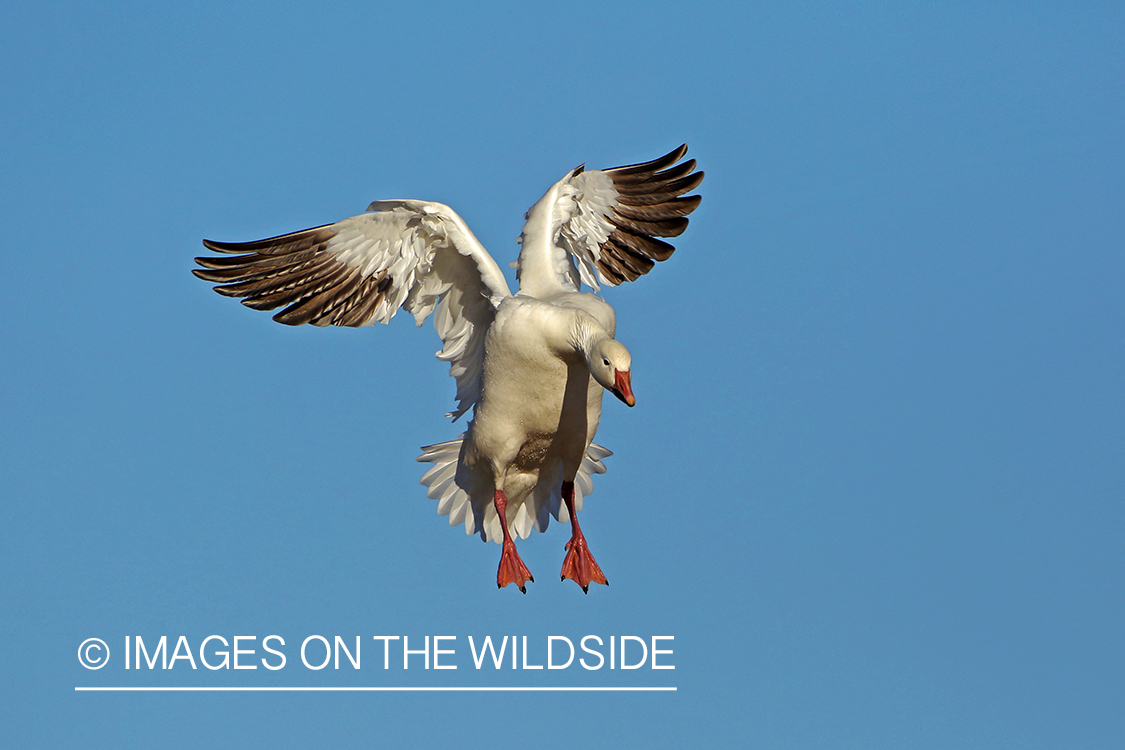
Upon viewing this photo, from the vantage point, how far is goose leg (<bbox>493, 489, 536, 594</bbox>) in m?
10.8

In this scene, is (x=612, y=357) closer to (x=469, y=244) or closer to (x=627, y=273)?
(x=469, y=244)

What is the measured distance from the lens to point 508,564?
10922 millimetres

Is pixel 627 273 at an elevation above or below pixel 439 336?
above

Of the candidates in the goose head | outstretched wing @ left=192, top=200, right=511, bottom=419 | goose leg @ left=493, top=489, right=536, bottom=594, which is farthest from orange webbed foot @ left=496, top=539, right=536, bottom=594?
the goose head

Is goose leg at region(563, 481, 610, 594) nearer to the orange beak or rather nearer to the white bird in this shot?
the white bird

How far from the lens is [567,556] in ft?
36.5

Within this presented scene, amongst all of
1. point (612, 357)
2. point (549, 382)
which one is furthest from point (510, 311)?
point (612, 357)

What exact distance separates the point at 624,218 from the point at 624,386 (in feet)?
10.5

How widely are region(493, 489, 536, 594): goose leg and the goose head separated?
6.52ft

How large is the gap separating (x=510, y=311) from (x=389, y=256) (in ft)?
4.64

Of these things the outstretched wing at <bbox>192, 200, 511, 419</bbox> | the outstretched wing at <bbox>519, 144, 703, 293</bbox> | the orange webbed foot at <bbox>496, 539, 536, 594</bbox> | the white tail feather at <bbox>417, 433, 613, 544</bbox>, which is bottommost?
the orange webbed foot at <bbox>496, 539, 536, 594</bbox>

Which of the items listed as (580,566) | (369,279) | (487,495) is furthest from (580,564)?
(369,279)

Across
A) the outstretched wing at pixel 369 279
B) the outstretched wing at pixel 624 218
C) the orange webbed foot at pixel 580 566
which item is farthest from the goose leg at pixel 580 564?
the outstretched wing at pixel 624 218

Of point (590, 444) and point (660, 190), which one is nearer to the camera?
point (590, 444)
